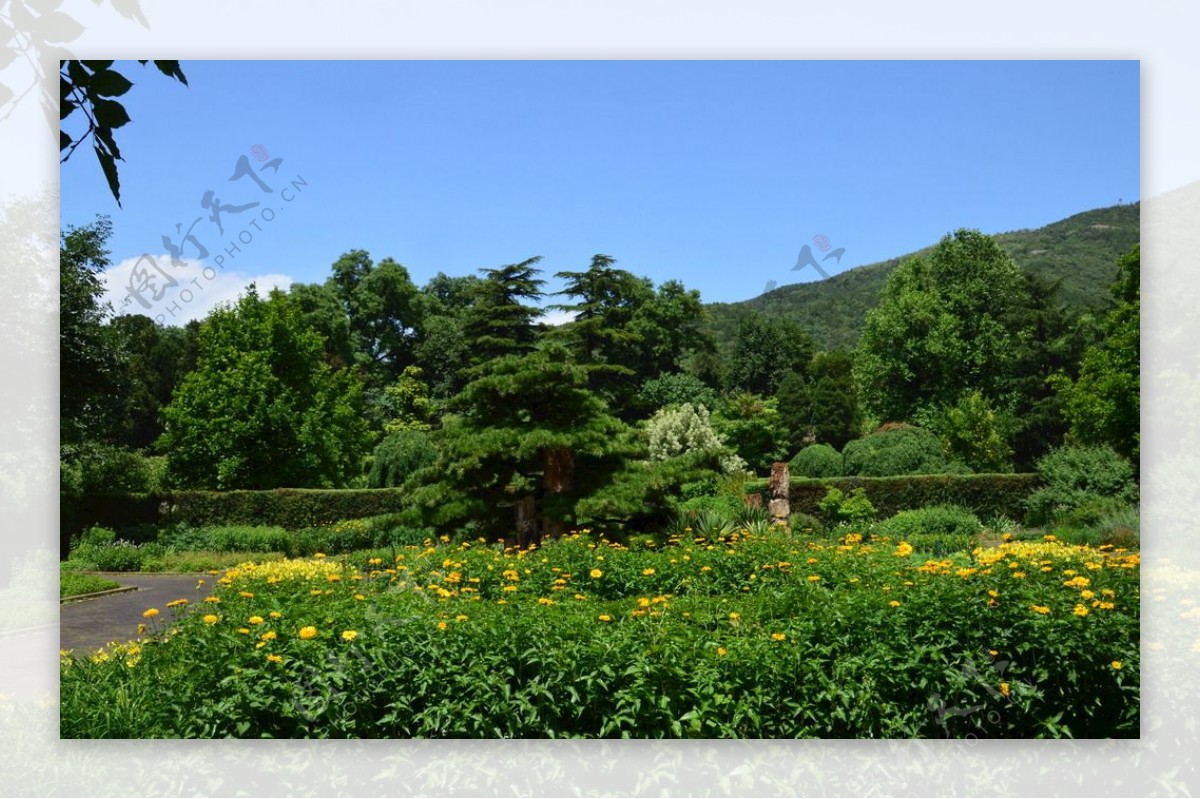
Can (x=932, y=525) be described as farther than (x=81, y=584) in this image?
Yes

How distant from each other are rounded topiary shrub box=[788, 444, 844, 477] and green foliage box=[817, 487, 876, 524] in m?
0.67

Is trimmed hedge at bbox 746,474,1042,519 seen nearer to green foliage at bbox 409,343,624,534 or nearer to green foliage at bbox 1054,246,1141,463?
green foliage at bbox 1054,246,1141,463

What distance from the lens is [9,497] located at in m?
5.97

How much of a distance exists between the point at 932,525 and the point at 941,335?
3.77 m

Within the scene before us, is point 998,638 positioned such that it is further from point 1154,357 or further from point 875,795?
point 1154,357

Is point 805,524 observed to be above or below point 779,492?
below

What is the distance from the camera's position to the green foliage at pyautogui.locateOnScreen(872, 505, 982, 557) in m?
11.5

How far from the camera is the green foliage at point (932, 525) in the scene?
11.5m

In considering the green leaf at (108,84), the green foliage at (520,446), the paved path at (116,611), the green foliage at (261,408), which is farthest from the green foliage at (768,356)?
the green leaf at (108,84)

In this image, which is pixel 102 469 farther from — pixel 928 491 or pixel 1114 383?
pixel 928 491

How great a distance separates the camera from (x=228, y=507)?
883 cm

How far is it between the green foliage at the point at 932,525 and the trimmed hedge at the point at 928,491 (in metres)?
0.25

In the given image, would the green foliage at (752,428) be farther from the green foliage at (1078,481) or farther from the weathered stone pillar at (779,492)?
the green foliage at (1078,481)

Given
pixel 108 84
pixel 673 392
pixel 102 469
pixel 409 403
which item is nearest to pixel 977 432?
pixel 673 392
